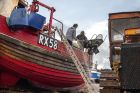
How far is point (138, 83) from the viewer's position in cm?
670

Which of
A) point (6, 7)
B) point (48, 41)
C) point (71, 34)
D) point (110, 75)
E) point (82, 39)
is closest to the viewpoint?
point (110, 75)

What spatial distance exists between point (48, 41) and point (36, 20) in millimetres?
1243

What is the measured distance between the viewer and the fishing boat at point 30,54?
938 centimetres

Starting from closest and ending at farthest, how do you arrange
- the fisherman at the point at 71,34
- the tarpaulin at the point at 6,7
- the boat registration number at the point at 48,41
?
the tarpaulin at the point at 6,7
the boat registration number at the point at 48,41
the fisherman at the point at 71,34

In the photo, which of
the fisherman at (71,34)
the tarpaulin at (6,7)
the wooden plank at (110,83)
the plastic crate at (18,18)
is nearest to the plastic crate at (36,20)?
the plastic crate at (18,18)

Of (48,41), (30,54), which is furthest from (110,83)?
(48,41)

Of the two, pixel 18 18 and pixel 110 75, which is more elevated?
pixel 18 18

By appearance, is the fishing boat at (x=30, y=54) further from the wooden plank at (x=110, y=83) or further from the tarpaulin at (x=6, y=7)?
the wooden plank at (x=110, y=83)

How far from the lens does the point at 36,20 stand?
999 centimetres

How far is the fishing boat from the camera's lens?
938 centimetres

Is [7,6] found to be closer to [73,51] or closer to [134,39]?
[73,51]

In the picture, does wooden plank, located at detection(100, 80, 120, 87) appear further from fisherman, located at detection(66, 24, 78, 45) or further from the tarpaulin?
fisherman, located at detection(66, 24, 78, 45)

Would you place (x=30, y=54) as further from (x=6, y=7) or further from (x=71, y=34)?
(x=71, y=34)

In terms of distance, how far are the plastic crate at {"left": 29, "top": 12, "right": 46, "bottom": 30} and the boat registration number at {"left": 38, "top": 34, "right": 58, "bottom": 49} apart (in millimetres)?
589
